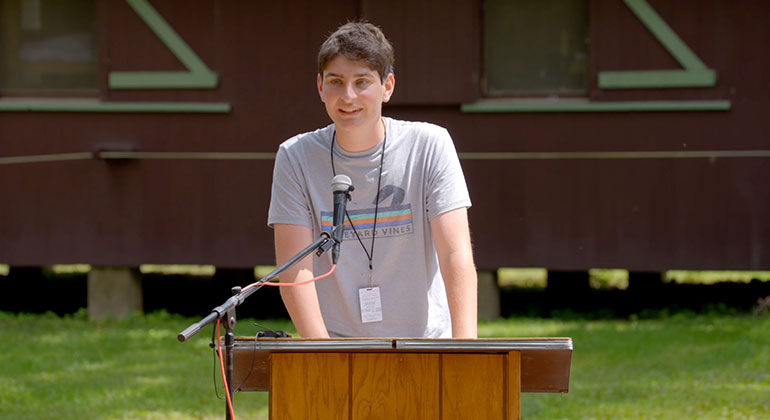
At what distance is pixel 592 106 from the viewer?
10672mm

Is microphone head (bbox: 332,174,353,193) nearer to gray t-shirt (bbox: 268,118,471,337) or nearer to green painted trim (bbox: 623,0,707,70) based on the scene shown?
gray t-shirt (bbox: 268,118,471,337)

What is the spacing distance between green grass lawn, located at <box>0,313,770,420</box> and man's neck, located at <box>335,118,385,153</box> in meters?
3.71

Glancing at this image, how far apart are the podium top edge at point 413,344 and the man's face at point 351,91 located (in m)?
0.92

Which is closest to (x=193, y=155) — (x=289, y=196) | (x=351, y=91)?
(x=289, y=196)

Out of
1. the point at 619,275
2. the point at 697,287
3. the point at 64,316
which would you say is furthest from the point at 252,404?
the point at 619,275

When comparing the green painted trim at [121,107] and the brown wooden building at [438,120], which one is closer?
the brown wooden building at [438,120]

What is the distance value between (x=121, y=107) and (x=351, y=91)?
7767mm

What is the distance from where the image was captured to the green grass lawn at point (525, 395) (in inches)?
294

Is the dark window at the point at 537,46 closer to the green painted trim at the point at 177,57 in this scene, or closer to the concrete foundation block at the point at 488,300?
the concrete foundation block at the point at 488,300

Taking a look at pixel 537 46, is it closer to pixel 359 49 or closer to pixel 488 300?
pixel 488 300

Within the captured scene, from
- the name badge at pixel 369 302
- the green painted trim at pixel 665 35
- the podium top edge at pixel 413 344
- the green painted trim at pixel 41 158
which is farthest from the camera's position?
the green painted trim at pixel 41 158

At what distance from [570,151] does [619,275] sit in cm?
589

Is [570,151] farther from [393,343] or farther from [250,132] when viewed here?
[393,343]

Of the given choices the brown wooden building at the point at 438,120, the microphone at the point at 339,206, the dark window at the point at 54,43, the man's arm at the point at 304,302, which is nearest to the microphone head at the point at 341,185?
the microphone at the point at 339,206
